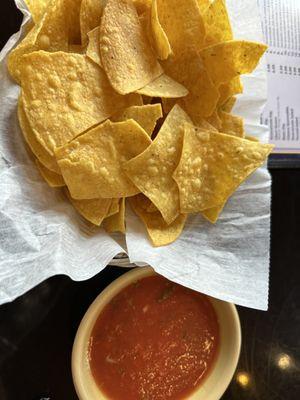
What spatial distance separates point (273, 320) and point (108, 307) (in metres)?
0.53

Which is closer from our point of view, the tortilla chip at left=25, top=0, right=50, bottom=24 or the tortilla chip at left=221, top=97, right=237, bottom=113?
the tortilla chip at left=25, top=0, right=50, bottom=24

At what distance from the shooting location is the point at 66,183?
1023 mm

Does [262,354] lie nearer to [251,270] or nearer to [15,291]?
[251,270]

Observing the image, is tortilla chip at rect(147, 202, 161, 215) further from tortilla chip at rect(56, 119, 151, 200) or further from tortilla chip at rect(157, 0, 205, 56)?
tortilla chip at rect(157, 0, 205, 56)

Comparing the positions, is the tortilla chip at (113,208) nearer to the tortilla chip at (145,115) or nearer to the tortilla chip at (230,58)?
the tortilla chip at (145,115)

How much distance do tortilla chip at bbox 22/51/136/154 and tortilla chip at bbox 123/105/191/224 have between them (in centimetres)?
14

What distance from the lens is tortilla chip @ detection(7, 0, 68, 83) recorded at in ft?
3.31

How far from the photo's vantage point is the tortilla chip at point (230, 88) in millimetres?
1138

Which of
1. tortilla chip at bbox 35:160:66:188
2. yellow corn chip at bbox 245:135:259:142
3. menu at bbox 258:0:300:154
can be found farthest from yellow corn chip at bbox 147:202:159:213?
menu at bbox 258:0:300:154

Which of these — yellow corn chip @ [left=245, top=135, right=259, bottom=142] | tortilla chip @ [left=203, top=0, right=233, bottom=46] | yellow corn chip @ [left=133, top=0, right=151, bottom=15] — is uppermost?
yellow corn chip @ [left=133, top=0, right=151, bottom=15]

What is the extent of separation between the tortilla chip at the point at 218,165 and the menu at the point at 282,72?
1.30ft

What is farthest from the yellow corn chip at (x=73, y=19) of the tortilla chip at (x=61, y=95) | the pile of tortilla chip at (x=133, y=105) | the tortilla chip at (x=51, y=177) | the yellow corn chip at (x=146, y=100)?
the tortilla chip at (x=51, y=177)

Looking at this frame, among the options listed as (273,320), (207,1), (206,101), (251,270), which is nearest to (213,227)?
(251,270)

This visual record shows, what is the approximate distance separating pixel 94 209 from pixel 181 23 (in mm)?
477
